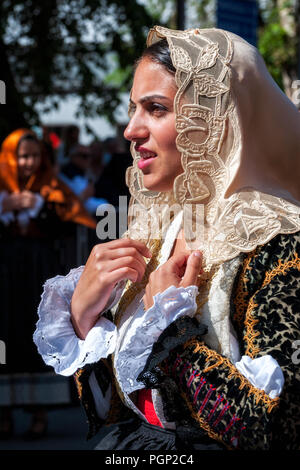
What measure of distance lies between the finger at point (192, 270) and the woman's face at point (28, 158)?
473cm

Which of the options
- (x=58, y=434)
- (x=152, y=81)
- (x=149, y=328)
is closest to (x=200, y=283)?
(x=149, y=328)

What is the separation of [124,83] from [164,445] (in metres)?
9.44

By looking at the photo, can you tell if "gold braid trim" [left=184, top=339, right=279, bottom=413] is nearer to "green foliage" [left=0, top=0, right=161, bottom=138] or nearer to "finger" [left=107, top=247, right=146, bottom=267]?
"finger" [left=107, top=247, right=146, bottom=267]

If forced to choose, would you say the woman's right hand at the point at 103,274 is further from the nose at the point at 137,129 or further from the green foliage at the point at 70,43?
the green foliage at the point at 70,43

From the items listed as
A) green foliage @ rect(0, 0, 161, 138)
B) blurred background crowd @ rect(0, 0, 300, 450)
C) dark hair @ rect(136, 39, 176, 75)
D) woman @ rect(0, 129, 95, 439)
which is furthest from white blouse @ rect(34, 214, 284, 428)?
green foliage @ rect(0, 0, 161, 138)

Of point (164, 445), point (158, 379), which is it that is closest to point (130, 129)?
point (158, 379)

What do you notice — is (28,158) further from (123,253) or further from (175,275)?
(175,275)

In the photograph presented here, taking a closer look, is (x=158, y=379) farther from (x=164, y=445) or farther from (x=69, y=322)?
(x=69, y=322)

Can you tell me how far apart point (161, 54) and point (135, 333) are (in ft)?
2.83

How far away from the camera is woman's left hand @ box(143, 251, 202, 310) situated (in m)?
2.26

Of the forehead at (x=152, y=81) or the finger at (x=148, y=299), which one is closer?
the finger at (x=148, y=299)

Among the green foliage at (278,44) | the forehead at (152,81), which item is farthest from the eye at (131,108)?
the green foliage at (278,44)

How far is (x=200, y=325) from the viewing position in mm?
2189

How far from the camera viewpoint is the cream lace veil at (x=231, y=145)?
2273mm
